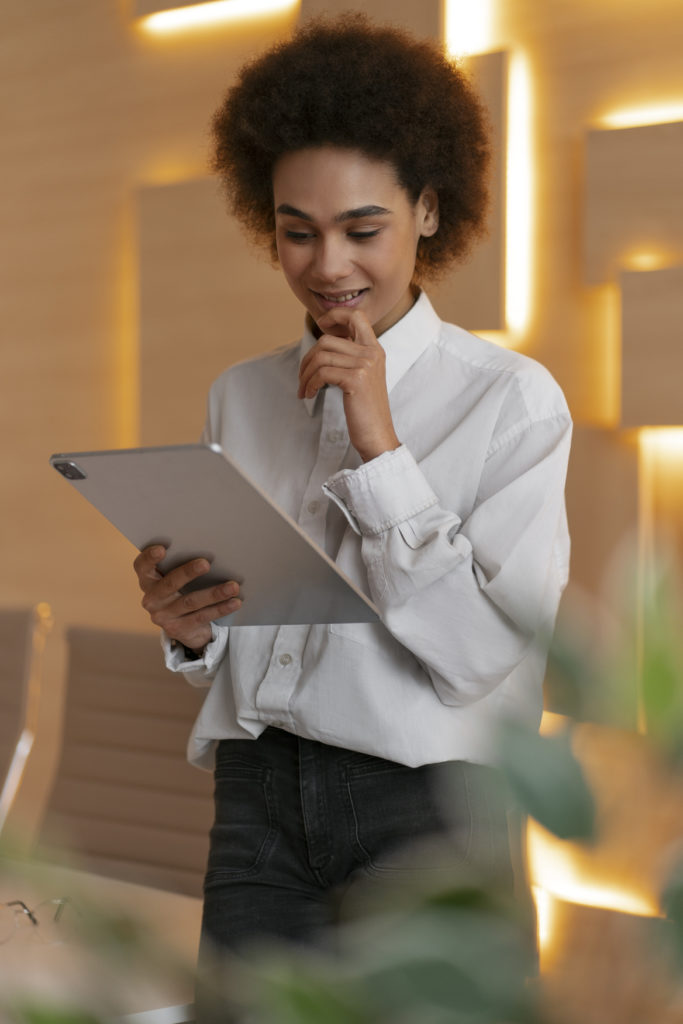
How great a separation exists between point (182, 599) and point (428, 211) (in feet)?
2.13

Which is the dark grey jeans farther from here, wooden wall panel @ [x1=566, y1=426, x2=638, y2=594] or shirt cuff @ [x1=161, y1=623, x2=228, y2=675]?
wooden wall panel @ [x1=566, y1=426, x2=638, y2=594]

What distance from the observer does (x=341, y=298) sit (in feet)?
4.89

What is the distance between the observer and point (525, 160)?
268 centimetres

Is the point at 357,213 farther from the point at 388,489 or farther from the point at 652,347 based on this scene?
the point at 652,347

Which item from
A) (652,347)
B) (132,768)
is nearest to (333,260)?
(652,347)

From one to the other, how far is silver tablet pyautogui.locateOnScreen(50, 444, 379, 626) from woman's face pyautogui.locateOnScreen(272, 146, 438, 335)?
0.40 metres

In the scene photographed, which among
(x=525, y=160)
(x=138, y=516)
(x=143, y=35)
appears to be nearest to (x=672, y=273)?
(x=525, y=160)

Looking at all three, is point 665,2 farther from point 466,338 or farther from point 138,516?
point 138,516

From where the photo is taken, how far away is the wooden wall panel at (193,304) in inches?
126

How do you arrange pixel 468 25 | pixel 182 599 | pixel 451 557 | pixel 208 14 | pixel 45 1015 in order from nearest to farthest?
pixel 45 1015 → pixel 451 557 → pixel 182 599 → pixel 468 25 → pixel 208 14

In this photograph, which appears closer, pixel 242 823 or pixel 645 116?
pixel 242 823

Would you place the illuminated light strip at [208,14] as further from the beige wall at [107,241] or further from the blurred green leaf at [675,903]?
the blurred green leaf at [675,903]

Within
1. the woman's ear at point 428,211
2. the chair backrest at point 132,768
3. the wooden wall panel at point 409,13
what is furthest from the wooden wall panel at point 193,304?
the woman's ear at point 428,211

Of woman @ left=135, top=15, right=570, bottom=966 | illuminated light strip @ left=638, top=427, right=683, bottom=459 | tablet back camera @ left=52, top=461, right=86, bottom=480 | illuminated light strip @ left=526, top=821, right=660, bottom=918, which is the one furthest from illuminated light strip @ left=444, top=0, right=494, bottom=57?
illuminated light strip @ left=526, top=821, right=660, bottom=918
